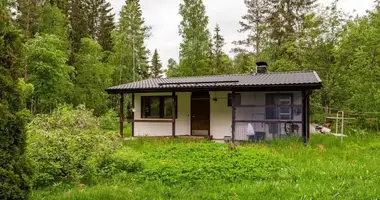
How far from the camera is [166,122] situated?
1430 cm

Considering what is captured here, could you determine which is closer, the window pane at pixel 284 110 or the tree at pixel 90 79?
the window pane at pixel 284 110

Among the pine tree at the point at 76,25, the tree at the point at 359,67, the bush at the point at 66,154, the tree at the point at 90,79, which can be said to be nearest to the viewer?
the bush at the point at 66,154

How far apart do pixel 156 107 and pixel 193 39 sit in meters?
12.1

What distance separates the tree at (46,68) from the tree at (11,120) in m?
13.3

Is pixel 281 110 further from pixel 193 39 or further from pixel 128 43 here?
pixel 128 43

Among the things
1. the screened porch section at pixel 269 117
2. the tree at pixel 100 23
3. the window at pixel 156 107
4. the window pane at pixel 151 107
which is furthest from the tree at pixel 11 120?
the tree at pixel 100 23

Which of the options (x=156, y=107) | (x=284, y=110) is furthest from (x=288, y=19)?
(x=156, y=107)

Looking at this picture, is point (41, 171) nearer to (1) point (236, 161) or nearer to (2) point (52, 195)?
(2) point (52, 195)

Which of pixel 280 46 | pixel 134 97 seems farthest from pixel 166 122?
pixel 280 46

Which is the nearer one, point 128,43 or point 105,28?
point 128,43

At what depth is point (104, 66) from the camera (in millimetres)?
23875

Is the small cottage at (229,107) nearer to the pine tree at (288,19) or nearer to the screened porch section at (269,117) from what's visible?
the screened porch section at (269,117)

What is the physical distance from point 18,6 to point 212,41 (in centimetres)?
1662

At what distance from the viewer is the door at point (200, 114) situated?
555 inches
